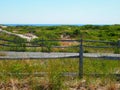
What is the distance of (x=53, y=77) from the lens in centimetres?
764

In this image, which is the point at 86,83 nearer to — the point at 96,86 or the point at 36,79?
the point at 96,86

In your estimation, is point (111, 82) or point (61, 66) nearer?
point (111, 82)

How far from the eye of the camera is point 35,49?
71.3 feet

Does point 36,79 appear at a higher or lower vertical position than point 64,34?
higher

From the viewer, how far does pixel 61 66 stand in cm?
931

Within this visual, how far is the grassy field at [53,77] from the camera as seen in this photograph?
7715 millimetres

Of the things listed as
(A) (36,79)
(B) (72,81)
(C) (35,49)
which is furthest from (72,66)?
(C) (35,49)

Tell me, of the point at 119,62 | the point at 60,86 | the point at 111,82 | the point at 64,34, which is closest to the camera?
the point at 60,86

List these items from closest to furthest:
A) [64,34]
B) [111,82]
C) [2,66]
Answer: [111,82]
[2,66]
[64,34]

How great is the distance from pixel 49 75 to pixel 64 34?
49.8 m

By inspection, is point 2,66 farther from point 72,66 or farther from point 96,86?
point 96,86

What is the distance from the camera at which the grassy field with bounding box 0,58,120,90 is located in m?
7.71

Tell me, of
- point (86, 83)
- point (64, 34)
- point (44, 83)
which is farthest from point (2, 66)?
point (64, 34)

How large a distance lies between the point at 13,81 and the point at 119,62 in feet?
13.7
